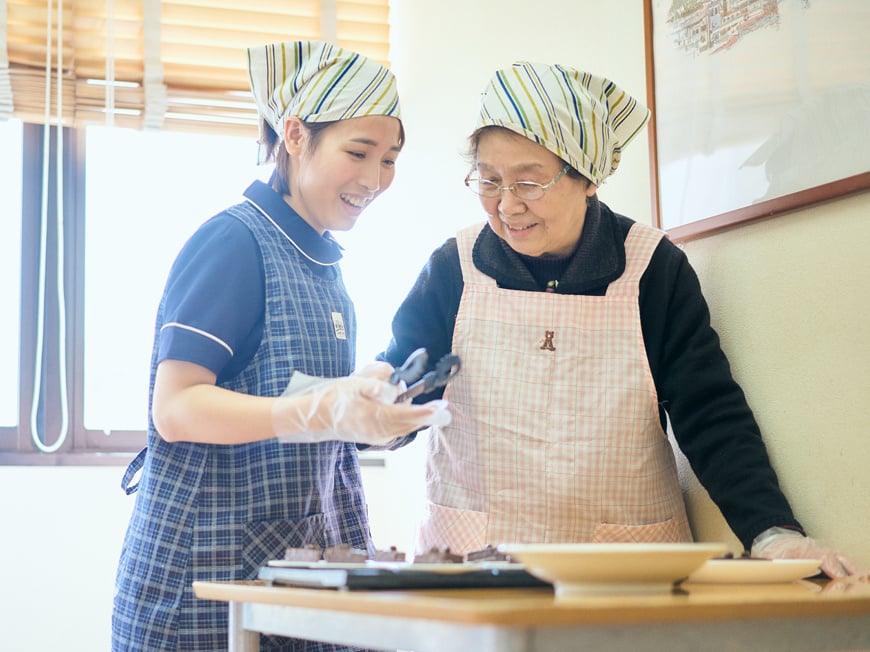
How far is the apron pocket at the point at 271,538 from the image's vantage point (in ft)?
4.20

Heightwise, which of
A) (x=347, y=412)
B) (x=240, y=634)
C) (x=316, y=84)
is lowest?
(x=240, y=634)

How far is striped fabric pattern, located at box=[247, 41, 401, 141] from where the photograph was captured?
1.46m

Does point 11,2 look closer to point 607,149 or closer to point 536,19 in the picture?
point 536,19

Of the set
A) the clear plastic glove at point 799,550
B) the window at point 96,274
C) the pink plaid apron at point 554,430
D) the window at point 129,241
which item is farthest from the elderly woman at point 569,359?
the window at point 129,241

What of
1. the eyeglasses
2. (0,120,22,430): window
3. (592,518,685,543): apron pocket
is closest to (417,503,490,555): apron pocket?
(592,518,685,543): apron pocket

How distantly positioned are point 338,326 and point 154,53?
5.15ft

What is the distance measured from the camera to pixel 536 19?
2.17 metres

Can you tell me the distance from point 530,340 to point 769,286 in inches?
13.5

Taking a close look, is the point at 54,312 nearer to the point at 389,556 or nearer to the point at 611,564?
the point at 389,556

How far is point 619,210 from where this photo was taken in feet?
6.02

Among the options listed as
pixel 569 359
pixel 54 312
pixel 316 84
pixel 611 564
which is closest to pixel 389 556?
pixel 611 564

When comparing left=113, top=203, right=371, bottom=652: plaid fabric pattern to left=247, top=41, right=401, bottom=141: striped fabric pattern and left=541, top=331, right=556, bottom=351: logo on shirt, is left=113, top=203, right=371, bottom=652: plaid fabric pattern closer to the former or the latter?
left=247, top=41, right=401, bottom=141: striped fabric pattern

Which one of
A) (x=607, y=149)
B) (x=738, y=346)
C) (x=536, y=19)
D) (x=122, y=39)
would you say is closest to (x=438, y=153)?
(x=536, y=19)

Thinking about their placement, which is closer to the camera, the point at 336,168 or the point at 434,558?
the point at 434,558
